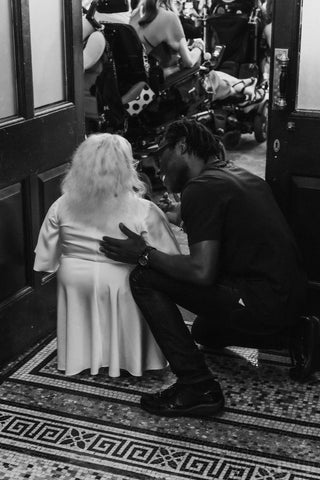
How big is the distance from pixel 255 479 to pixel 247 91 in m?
5.34

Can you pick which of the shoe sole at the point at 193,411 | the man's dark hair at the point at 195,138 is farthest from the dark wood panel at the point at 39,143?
the shoe sole at the point at 193,411

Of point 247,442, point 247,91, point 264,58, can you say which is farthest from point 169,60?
point 247,442

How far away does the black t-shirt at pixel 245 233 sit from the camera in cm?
306

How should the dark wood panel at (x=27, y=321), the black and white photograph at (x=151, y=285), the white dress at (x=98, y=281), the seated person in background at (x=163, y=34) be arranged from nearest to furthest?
the black and white photograph at (x=151, y=285) → the white dress at (x=98, y=281) → the dark wood panel at (x=27, y=321) → the seated person in background at (x=163, y=34)

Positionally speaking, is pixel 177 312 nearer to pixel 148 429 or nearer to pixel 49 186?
pixel 148 429

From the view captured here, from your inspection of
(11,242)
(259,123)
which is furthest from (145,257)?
(259,123)

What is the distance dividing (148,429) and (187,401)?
0.18 meters

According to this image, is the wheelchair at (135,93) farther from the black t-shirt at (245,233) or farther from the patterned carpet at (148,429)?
the black t-shirt at (245,233)

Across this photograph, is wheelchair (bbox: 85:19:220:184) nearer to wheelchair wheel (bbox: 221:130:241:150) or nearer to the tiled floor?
wheelchair wheel (bbox: 221:130:241:150)

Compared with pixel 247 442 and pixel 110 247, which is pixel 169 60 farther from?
pixel 247 442

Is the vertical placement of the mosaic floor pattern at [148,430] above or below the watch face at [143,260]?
below

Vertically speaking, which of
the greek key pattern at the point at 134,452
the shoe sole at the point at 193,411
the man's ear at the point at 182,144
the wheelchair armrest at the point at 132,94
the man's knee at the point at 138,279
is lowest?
the greek key pattern at the point at 134,452

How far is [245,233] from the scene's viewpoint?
10.3 ft

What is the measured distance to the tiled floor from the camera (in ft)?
9.39
